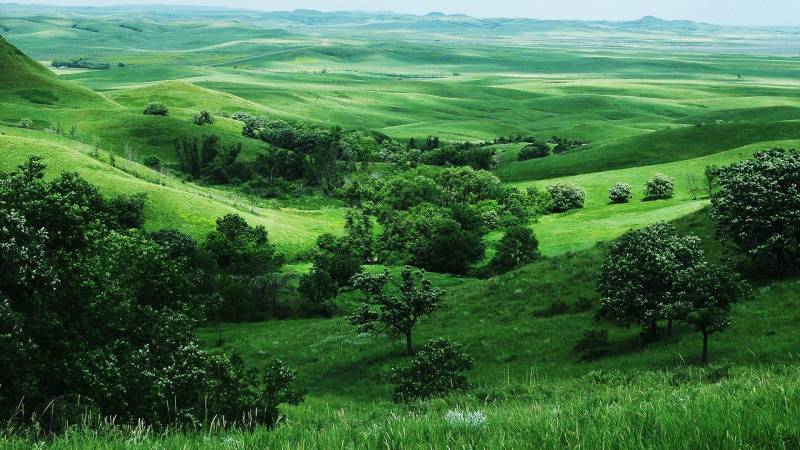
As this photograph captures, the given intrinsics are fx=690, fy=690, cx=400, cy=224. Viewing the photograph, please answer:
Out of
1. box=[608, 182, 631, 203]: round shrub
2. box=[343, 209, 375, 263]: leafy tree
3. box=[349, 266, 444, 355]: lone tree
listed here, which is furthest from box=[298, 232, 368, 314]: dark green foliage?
box=[608, 182, 631, 203]: round shrub

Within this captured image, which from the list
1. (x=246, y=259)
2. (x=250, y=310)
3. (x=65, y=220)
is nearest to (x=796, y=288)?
(x=65, y=220)

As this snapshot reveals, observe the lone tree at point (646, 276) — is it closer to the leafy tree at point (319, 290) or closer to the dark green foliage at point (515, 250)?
the leafy tree at point (319, 290)

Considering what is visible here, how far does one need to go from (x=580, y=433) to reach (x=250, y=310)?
87.3 meters

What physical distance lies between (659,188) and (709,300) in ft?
433

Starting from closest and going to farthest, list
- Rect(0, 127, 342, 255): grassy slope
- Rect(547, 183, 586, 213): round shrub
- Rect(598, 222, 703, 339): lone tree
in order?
Rect(598, 222, 703, 339): lone tree < Rect(0, 127, 342, 255): grassy slope < Rect(547, 183, 586, 213): round shrub

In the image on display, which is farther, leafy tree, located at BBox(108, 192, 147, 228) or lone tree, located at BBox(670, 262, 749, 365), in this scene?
leafy tree, located at BBox(108, 192, 147, 228)

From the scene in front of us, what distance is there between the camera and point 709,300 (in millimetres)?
42469

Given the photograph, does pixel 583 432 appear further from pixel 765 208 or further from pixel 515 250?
pixel 515 250

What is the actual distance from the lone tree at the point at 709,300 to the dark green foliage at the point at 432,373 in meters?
14.1

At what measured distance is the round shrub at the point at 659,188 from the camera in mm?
166125

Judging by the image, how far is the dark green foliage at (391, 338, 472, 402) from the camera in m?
41.3

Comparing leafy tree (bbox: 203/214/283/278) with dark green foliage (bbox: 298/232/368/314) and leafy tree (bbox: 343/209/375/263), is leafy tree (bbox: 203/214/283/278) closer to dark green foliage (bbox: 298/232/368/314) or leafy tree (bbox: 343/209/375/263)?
dark green foliage (bbox: 298/232/368/314)

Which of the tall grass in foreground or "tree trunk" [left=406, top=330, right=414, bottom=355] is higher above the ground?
the tall grass in foreground

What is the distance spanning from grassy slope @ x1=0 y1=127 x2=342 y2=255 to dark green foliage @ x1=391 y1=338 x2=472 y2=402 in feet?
316
